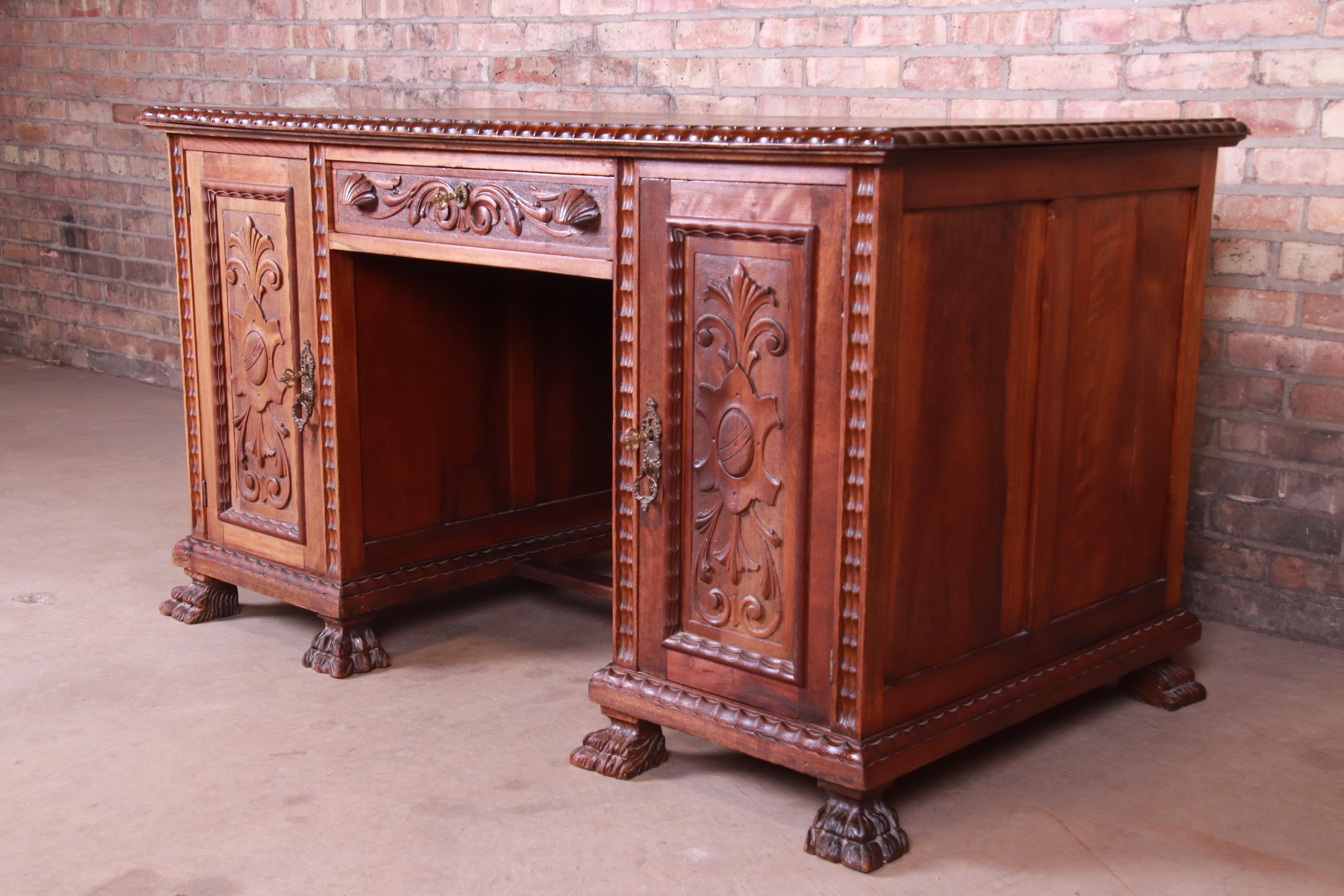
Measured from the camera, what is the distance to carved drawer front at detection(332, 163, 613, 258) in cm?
215

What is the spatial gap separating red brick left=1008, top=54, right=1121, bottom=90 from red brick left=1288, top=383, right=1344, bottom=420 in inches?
29.2

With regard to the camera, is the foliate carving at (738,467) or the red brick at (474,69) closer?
the foliate carving at (738,467)

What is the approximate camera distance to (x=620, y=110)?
385 cm

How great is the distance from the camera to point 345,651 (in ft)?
8.82

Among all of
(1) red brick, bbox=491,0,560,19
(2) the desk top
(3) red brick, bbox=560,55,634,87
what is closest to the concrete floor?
(2) the desk top

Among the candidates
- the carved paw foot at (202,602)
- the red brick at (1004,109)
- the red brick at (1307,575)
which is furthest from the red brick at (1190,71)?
the carved paw foot at (202,602)

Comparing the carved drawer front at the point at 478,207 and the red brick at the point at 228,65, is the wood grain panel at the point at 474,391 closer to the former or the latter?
the carved drawer front at the point at 478,207

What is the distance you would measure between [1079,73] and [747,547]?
4.98ft

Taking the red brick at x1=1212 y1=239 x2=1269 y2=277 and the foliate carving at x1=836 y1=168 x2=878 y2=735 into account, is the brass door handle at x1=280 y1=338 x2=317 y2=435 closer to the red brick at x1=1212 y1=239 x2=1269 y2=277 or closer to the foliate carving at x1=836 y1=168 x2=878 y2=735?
the foliate carving at x1=836 y1=168 x2=878 y2=735

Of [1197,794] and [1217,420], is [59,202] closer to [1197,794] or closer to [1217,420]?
[1217,420]

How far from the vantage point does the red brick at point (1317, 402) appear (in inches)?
108

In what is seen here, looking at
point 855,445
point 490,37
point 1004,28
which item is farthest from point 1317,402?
point 490,37

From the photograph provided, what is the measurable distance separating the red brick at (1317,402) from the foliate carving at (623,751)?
149 centimetres

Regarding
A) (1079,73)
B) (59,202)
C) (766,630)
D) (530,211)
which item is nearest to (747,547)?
(766,630)
